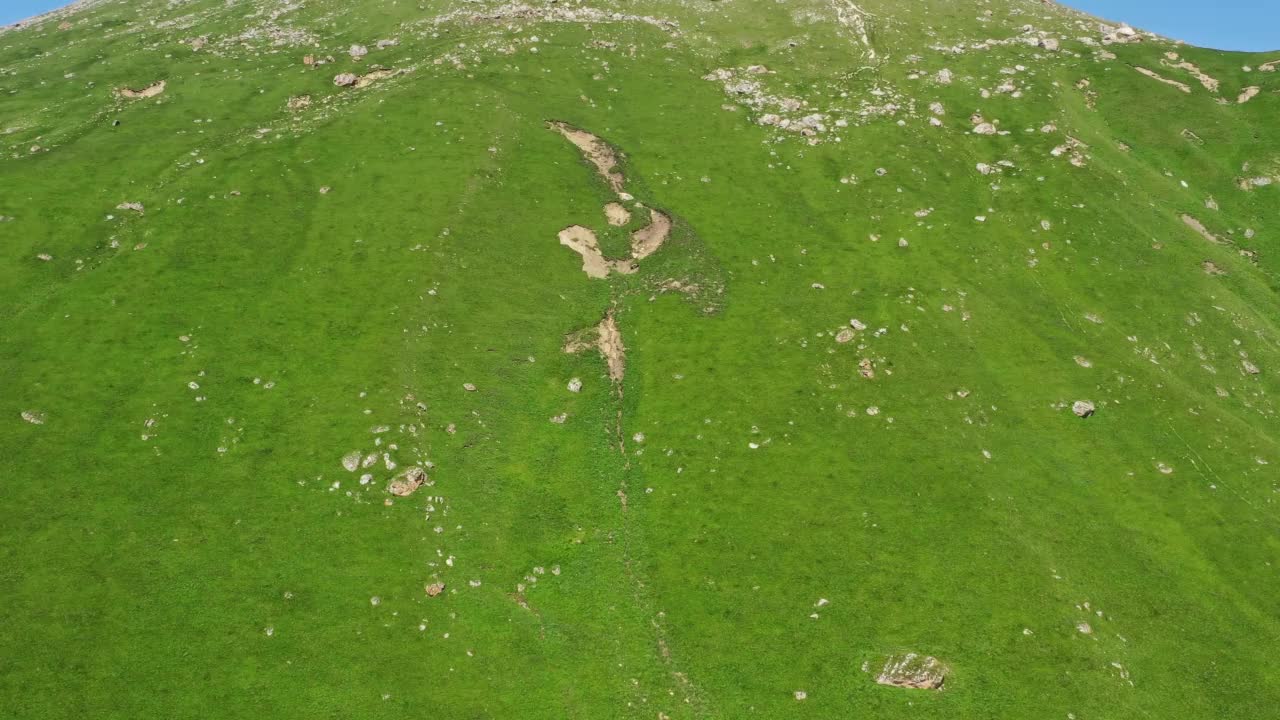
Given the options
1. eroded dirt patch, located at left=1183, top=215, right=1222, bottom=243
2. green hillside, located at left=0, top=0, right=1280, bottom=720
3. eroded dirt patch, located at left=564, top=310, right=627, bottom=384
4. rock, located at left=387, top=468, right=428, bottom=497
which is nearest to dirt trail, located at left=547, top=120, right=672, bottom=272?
green hillside, located at left=0, top=0, right=1280, bottom=720

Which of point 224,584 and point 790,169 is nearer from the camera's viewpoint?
point 224,584

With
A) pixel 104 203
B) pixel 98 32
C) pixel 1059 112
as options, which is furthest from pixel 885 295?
pixel 98 32

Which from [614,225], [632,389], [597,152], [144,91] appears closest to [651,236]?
[614,225]

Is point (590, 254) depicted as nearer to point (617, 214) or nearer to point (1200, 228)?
point (617, 214)

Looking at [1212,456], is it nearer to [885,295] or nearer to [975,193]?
[885,295]

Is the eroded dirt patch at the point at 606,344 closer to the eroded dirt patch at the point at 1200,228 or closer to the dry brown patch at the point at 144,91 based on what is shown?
the eroded dirt patch at the point at 1200,228

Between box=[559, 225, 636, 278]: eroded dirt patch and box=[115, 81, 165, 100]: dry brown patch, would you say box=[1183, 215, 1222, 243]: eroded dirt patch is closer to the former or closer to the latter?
box=[559, 225, 636, 278]: eroded dirt patch
